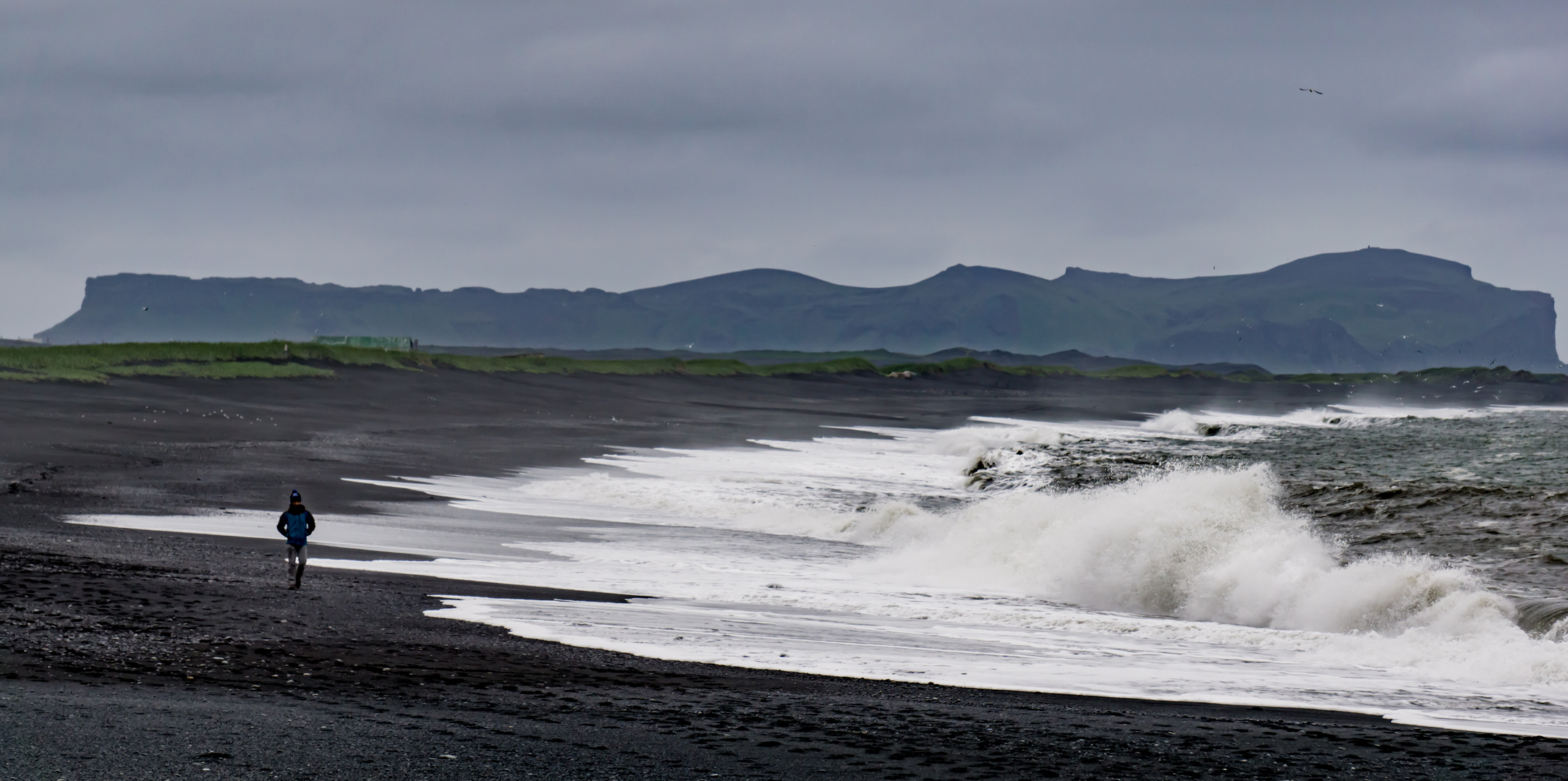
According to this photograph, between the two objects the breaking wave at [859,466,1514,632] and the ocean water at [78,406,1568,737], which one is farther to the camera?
the breaking wave at [859,466,1514,632]

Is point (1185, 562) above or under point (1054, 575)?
above

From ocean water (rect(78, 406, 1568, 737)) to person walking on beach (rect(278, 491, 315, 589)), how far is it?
1767 mm

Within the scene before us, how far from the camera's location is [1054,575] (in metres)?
18.1

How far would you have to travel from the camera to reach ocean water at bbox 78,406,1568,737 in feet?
38.8

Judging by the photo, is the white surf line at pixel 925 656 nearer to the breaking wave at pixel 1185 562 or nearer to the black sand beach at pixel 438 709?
the black sand beach at pixel 438 709

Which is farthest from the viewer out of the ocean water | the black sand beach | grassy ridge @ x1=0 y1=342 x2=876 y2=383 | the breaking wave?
grassy ridge @ x1=0 y1=342 x2=876 y2=383

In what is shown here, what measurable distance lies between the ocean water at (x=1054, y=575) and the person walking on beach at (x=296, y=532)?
1.77 metres

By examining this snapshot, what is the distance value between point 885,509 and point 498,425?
26.1m

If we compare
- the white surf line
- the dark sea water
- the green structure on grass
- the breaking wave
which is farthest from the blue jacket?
the green structure on grass

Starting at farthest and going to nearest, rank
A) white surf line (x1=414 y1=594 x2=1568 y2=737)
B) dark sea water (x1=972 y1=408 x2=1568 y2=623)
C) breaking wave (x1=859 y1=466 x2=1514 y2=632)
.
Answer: dark sea water (x1=972 y1=408 x2=1568 y2=623) < breaking wave (x1=859 y1=466 x2=1514 y2=632) < white surf line (x1=414 y1=594 x2=1568 y2=737)

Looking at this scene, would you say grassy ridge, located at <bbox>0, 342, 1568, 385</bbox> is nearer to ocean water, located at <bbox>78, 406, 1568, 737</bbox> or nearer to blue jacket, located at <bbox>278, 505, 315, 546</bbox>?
ocean water, located at <bbox>78, 406, 1568, 737</bbox>

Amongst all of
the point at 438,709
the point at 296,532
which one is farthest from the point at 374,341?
the point at 438,709

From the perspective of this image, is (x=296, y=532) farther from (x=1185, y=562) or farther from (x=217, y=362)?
(x=217, y=362)

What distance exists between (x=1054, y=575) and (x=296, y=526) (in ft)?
32.3
